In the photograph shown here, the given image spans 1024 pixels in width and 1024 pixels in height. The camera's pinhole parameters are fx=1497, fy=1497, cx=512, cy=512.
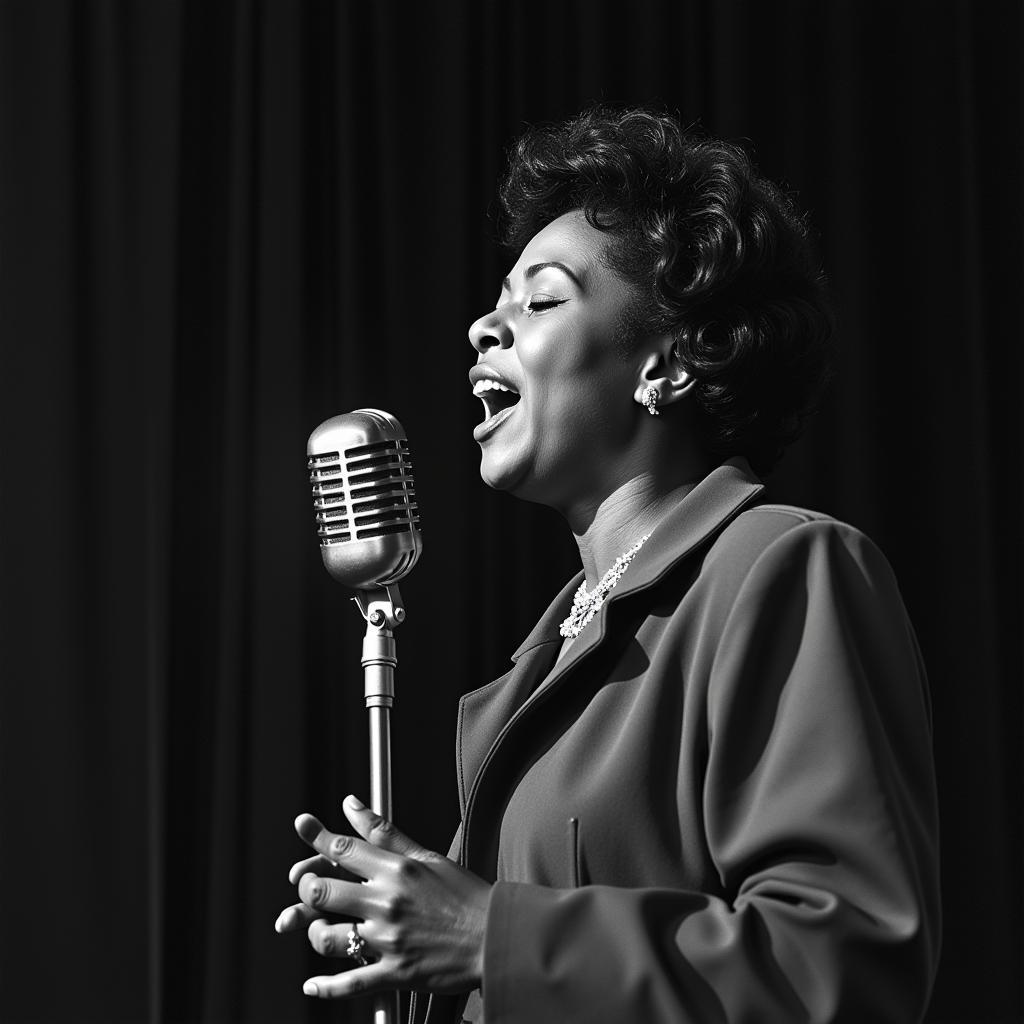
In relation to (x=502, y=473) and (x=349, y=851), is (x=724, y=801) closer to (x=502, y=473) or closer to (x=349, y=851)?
(x=349, y=851)

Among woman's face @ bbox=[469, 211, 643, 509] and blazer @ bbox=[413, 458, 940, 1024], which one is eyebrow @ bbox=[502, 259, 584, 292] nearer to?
woman's face @ bbox=[469, 211, 643, 509]

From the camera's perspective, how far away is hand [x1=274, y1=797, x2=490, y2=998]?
1.18 m

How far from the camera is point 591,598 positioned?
1.70 m

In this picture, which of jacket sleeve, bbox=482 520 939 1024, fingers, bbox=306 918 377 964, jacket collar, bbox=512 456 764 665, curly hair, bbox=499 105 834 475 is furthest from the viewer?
curly hair, bbox=499 105 834 475

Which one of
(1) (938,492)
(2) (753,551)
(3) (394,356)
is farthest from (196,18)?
(2) (753,551)

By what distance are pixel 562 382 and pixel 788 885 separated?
67 cm

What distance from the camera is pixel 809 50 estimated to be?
3191 mm

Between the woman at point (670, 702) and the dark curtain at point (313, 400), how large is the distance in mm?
1112

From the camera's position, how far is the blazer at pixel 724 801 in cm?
112

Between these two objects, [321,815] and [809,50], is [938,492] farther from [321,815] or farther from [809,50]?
[321,815]

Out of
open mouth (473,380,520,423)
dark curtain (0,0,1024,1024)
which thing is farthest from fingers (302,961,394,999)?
dark curtain (0,0,1024,1024)

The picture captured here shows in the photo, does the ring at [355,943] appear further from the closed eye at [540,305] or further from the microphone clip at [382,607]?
the closed eye at [540,305]

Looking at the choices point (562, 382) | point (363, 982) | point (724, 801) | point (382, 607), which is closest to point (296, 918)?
point (363, 982)

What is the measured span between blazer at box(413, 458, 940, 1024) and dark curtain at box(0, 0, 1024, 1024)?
133cm
